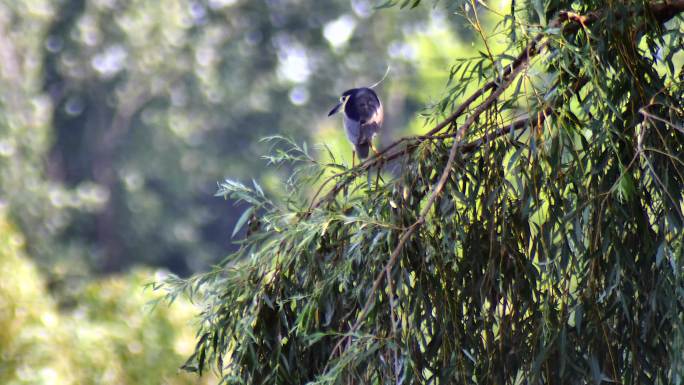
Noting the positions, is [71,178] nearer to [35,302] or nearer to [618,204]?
[35,302]

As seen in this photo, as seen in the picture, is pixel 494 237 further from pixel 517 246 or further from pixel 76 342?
pixel 76 342

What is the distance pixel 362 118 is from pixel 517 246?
1.51 meters

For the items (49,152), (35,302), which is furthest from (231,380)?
(49,152)

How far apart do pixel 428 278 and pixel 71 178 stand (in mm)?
22072

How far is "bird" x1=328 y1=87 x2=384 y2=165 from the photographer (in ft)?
14.5

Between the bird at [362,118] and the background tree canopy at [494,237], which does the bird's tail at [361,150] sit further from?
the background tree canopy at [494,237]

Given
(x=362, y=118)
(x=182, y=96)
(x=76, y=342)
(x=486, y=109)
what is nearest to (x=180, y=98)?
(x=182, y=96)

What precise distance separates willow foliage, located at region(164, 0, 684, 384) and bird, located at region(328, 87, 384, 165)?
114 centimetres

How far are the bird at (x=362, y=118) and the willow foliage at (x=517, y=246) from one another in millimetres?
1138

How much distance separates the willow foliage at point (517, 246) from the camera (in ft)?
9.70

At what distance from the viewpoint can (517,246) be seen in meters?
3.10

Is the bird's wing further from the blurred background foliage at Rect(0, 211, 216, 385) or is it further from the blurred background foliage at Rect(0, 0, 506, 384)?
the blurred background foliage at Rect(0, 0, 506, 384)

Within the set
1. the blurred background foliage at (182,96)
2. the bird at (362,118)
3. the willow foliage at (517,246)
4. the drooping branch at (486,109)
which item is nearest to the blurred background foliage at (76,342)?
the bird at (362,118)

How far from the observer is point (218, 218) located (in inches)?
1072
